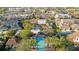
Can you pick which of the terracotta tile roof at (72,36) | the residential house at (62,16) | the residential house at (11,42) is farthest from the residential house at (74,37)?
the residential house at (11,42)

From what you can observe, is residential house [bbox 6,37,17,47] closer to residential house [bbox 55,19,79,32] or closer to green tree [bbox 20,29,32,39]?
green tree [bbox 20,29,32,39]

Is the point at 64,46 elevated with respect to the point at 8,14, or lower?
lower

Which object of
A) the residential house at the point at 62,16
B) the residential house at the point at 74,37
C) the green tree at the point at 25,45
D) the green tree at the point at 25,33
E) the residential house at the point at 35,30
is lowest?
the green tree at the point at 25,45

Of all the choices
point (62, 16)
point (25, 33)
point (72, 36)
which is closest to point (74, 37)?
point (72, 36)

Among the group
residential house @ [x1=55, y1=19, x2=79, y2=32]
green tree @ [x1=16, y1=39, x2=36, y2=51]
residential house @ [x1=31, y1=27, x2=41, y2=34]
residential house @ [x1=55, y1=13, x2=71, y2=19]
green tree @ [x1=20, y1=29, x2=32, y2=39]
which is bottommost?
green tree @ [x1=16, y1=39, x2=36, y2=51]

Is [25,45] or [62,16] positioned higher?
[62,16]

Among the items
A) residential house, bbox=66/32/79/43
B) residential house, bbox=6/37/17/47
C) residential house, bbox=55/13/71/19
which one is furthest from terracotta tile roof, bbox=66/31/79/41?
residential house, bbox=6/37/17/47

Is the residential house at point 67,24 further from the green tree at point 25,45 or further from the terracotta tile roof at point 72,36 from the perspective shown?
the green tree at point 25,45

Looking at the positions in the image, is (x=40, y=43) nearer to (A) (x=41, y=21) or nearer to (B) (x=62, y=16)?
(A) (x=41, y=21)

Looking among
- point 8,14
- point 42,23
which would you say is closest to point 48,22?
point 42,23
